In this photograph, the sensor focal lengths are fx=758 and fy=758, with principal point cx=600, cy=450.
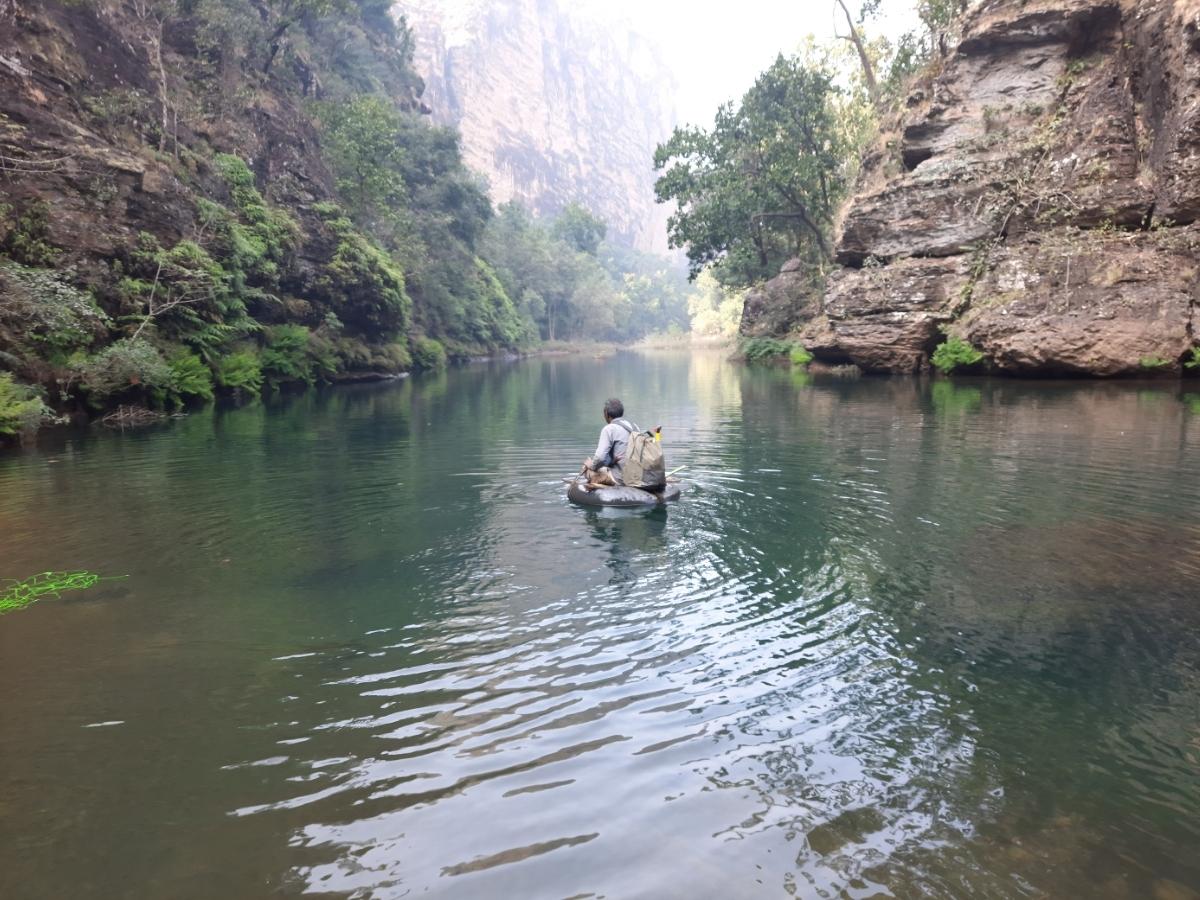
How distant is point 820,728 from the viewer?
4270 mm

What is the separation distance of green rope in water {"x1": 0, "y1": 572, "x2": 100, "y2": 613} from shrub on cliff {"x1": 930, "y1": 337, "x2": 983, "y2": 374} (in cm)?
2524

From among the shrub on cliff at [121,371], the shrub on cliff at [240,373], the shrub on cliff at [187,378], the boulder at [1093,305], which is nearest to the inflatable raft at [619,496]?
the shrub on cliff at [121,371]

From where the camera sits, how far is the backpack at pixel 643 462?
9539 mm

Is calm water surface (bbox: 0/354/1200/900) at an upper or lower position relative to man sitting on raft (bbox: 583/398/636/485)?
lower

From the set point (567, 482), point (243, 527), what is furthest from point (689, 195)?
point (243, 527)

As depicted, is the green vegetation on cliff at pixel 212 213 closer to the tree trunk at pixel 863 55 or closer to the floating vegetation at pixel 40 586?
the floating vegetation at pixel 40 586

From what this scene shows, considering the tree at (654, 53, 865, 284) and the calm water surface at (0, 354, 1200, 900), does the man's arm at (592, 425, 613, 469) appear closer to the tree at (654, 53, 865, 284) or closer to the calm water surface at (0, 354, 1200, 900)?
the calm water surface at (0, 354, 1200, 900)

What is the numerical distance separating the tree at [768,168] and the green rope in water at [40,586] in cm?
3601

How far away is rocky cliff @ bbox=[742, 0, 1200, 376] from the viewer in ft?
70.3

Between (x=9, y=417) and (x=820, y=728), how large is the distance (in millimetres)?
15722

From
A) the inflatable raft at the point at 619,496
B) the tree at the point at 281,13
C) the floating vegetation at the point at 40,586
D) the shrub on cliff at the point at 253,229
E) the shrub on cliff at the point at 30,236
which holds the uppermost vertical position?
the tree at the point at 281,13

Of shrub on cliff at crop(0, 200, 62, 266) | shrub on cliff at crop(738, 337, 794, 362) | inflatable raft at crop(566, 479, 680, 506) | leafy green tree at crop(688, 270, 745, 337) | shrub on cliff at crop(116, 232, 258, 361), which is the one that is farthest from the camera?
leafy green tree at crop(688, 270, 745, 337)

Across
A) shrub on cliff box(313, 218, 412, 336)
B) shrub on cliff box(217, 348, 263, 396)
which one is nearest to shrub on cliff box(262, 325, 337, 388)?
shrub on cliff box(217, 348, 263, 396)

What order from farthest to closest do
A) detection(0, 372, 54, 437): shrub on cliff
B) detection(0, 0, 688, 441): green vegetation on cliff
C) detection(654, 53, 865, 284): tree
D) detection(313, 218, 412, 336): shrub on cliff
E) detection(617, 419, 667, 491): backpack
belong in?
detection(654, 53, 865, 284): tree < detection(313, 218, 412, 336): shrub on cliff < detection(0, 0, 688, 441): green vegetation on cliff < detection(0, 372, 54, 437): shrub on cliff < detection(617, 419, 667, 491): backpack
